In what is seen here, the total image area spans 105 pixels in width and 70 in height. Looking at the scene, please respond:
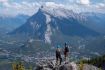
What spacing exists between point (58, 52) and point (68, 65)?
2.89 meters

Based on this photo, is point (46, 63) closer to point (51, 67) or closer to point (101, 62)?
point (51, 67)

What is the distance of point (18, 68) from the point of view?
5925cm

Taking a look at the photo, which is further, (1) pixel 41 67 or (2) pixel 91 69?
(2) pixel 91 69

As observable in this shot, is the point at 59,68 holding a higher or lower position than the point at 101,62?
higher

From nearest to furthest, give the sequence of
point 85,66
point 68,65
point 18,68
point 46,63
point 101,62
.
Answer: point 68,65 < point 46,63 < point 18,68 < point 85,66 < point 101,62

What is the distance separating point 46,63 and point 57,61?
2.04 metres

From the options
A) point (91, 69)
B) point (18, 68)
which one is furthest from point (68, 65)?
point (91, 69)

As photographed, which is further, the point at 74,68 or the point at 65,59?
the point at 65,59

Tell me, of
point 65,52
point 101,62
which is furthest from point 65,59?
point 101,62

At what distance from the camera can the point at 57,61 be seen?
54219mm

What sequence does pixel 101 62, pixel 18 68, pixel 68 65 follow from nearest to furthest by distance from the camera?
1. pixel 68 65
2. pixel 18 68
3. pixel 101 62

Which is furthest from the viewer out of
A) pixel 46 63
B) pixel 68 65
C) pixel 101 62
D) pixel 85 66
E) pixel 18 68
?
pixel 101 62

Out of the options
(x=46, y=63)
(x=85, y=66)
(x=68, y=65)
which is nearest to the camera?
(x=68, y=65)

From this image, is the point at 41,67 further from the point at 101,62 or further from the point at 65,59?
the point at 101,62
